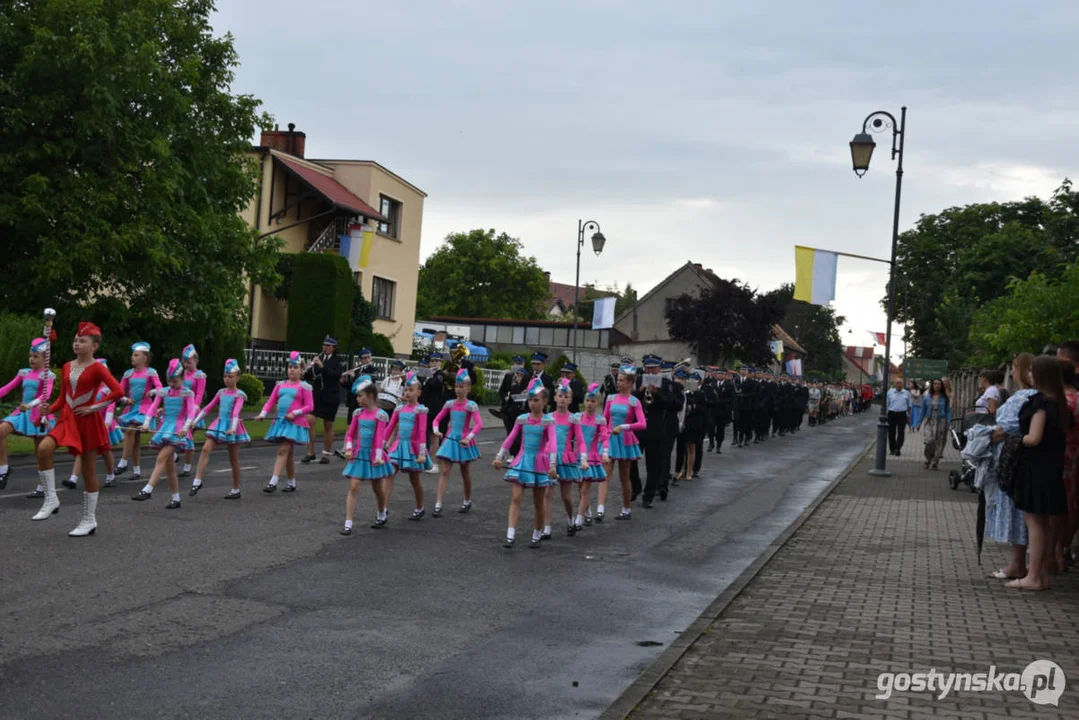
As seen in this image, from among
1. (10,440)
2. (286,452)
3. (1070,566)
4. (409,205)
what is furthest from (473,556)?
(409,205)

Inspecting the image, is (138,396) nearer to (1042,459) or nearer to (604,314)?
(1042,459)

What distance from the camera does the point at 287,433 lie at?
13922mm

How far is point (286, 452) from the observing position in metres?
14.1

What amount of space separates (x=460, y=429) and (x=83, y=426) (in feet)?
13.7

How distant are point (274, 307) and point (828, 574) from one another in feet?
114

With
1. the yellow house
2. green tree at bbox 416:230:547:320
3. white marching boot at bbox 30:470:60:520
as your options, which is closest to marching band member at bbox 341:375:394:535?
white marching boot at bbox 30:470:60:520

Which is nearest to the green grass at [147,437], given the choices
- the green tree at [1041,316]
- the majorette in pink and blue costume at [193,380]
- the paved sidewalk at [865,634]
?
the majorette in pink and blue costume at [193,380]

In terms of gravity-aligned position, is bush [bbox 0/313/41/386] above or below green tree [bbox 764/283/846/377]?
below

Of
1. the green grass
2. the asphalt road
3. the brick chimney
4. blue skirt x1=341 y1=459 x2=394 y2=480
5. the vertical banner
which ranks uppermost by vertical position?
the brick chimney

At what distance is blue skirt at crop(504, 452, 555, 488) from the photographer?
36.2 feet

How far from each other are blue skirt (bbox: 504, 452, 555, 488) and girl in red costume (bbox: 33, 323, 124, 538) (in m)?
3.61

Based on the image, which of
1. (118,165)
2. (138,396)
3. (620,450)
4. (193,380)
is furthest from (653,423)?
(118,165)

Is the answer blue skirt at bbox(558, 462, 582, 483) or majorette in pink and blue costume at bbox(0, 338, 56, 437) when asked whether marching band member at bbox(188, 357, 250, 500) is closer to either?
majorette in pink and blue costume at bbox(0, 338, 56, 437)

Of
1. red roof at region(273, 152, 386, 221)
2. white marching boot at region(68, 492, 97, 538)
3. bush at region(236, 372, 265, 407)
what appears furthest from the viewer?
red roof at region(273, 152, 386, 221)
